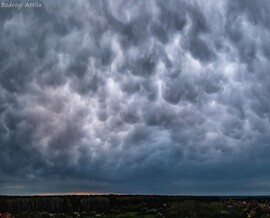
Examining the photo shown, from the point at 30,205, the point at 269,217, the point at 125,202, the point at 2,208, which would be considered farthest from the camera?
the point at 125,202

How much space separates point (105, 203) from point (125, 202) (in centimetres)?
2196

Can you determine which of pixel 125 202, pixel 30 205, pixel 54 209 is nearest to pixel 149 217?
pixel 54 209

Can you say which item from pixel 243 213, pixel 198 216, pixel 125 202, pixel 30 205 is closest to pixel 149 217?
pixel 198 216

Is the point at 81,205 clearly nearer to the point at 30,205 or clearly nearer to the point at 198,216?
the point at 30,205

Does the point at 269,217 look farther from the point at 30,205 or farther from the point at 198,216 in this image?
the point at 30,205

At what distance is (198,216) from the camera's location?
86.0m

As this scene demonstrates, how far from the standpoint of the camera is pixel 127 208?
139125 millimetres

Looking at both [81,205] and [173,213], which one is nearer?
[173,213]

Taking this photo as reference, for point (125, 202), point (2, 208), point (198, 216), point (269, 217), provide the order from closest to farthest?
point (269, 217) < point (198, 216) < point (2, 208) < point (125, 202)

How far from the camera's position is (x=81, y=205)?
16662cm

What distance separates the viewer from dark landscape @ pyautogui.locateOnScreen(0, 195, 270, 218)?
8988 centimetres

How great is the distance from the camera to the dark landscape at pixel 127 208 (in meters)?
89.9

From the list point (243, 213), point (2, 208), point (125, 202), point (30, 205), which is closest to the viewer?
point (243, 213)

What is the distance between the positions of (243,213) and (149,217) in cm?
2089
